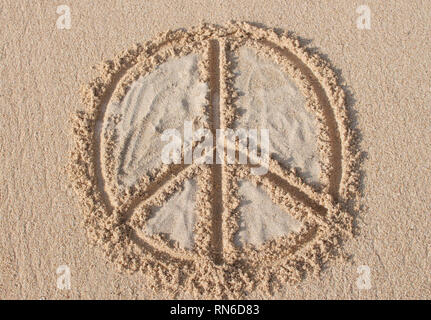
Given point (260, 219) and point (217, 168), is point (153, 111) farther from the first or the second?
point (260, 219)

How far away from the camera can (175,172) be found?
9.82 feet

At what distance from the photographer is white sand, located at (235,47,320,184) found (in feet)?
9.82

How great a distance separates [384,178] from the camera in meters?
2.96

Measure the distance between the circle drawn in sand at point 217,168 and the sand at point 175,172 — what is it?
0.22 ft

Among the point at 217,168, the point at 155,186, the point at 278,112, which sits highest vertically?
the point at 278,112

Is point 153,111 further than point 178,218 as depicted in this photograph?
Yes

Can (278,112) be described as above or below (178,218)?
above

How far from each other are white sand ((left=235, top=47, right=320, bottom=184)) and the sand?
12 cm

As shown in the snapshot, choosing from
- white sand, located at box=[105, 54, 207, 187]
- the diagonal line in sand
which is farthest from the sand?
Result: white sand, located at box=[105, 54, 207, 187]

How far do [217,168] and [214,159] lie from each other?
70mm

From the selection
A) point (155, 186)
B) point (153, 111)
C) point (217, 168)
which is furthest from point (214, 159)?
point (153, 111)

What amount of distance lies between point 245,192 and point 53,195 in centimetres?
140

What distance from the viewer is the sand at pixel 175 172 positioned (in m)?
2.81

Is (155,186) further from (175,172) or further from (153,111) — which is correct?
(153,111)
